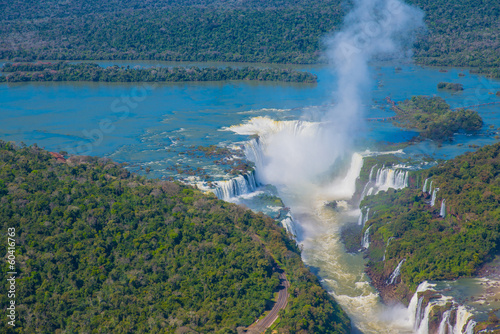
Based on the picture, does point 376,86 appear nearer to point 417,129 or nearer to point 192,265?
point 417,129

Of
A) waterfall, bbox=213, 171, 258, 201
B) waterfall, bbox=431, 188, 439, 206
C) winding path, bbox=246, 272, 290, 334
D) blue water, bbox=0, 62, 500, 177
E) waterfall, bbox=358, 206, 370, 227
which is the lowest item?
winding path, bbox=246, 272, 290, 334

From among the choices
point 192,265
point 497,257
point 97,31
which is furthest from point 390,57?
point 192,265

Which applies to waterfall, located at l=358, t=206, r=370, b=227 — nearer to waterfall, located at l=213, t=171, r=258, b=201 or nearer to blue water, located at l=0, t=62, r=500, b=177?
waterfall, located at l=213, t=171, r=258, b=201

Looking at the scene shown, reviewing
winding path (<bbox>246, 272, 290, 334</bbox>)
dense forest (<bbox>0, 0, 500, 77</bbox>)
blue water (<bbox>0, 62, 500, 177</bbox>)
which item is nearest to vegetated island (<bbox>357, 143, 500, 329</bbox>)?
winding path (<bbox>246, 272, 290, 334</bbox>)

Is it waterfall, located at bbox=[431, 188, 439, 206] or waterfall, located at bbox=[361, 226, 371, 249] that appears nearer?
waterfall, located at bbox=[361, 226, 371, 249]

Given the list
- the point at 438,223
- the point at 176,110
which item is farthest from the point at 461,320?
the point at 176,110

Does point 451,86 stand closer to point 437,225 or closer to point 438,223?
point 438,223
